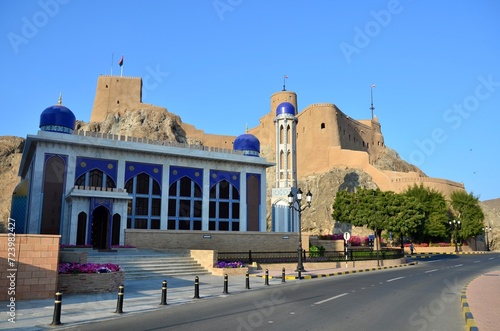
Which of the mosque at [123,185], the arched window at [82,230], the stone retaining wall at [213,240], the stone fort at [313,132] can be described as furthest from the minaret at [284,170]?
the stone fort at [313,132]

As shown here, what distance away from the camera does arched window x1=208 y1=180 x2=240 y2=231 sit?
39.9m

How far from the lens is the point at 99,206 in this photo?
29828 millimetres

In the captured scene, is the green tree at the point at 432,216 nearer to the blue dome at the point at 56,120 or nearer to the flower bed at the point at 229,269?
the flower bed at the point at 229,269

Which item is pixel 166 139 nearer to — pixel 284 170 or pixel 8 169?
pixel 8 169

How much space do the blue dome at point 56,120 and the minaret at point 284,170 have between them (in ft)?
68.2

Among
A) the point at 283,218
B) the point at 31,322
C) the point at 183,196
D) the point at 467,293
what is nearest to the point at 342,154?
the point at 283,218

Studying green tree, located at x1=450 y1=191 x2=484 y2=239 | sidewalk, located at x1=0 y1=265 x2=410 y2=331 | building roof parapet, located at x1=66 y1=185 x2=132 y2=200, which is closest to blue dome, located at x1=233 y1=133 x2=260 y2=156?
building roof parapet, located at x1=66 y1=185 x2=132 y2=200

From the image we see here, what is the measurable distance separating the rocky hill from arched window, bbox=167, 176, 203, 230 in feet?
161

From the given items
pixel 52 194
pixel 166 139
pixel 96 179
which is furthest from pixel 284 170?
pixel 166 139

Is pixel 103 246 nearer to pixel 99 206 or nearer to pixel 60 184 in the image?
pixel 99 206

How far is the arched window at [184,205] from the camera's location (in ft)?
124

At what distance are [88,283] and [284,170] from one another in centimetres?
3142

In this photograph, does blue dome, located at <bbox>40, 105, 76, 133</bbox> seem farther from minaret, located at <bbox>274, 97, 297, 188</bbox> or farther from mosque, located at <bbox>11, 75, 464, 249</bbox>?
minaret, located at <bbox>274, 97, 297, 188</bbox>

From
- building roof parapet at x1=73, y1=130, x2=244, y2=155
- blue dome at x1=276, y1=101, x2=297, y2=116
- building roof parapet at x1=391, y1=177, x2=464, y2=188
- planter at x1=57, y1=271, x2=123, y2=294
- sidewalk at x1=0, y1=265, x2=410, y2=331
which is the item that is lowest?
sidewalk at x1=0, y1=265, x2=410, y2=331
